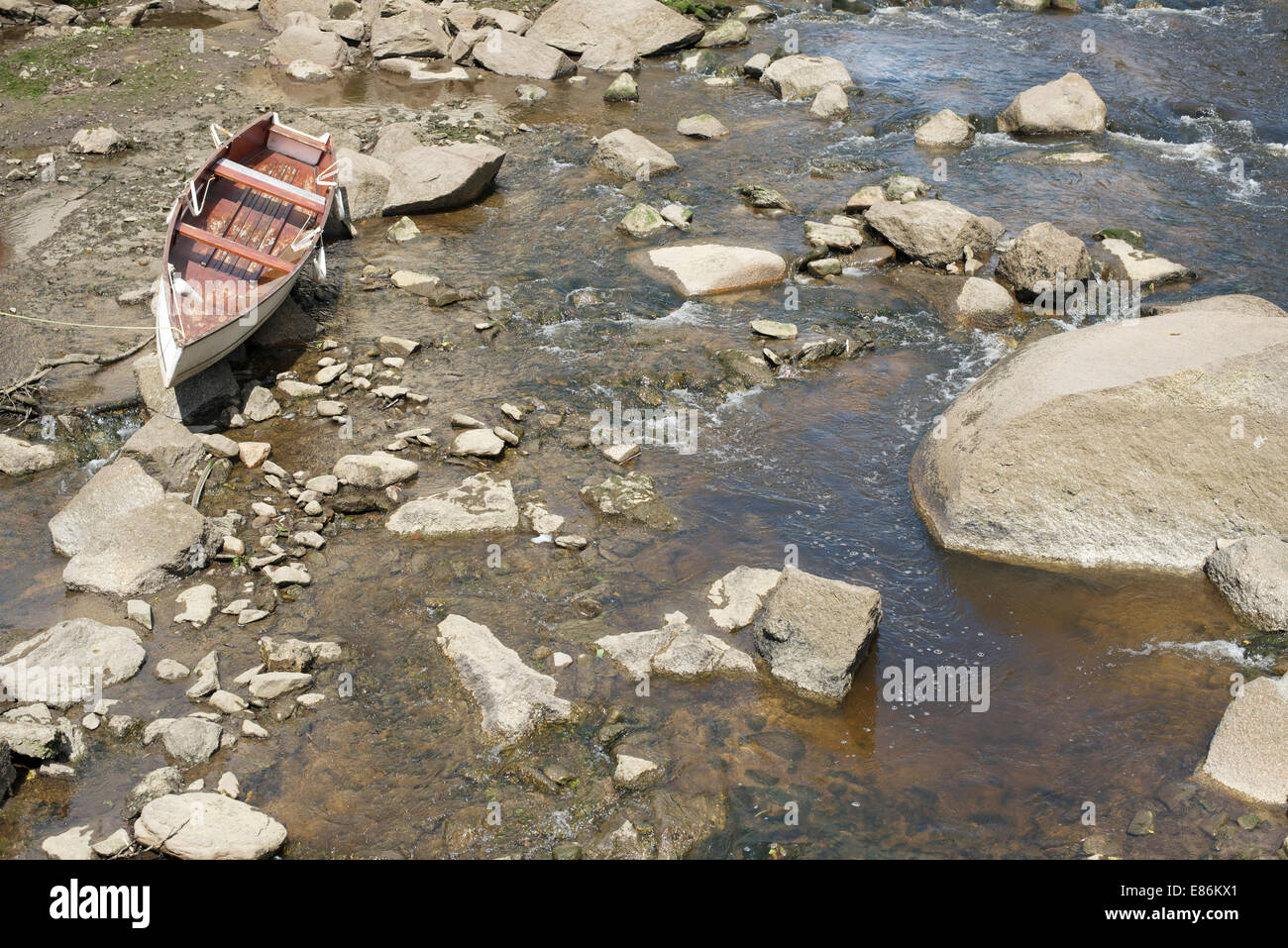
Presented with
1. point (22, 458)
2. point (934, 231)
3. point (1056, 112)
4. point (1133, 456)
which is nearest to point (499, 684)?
point (1133, 456)

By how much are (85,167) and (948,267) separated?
40.2 feet

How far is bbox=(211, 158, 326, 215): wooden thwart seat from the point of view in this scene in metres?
12.0

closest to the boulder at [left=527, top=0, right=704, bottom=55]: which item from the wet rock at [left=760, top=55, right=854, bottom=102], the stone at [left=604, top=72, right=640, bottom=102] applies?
the stone at [left=604, top=72, right=640, bottom=102]

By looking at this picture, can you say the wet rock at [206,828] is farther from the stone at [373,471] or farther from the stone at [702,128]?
the stone at [702,128]

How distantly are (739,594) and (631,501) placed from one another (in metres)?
→ 1.51

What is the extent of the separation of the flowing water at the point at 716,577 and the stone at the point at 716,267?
8.8 inches

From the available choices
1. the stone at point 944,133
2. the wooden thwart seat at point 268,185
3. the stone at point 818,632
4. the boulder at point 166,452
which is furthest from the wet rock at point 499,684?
the stone at point 944,133

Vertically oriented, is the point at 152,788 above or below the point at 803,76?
below

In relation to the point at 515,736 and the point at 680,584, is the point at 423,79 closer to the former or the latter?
the point at 680,584

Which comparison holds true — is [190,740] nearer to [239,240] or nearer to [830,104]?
[239,240]

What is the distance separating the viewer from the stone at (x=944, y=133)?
53.3 ft

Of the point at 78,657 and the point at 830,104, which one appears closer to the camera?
the point at 78,657

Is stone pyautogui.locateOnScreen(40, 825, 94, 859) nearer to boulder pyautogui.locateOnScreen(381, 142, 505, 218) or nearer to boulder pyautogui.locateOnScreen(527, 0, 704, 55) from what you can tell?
boulder pyautogui.locateOnScreen(381, 142, 505, 218)

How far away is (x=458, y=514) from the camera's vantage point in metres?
8.60
